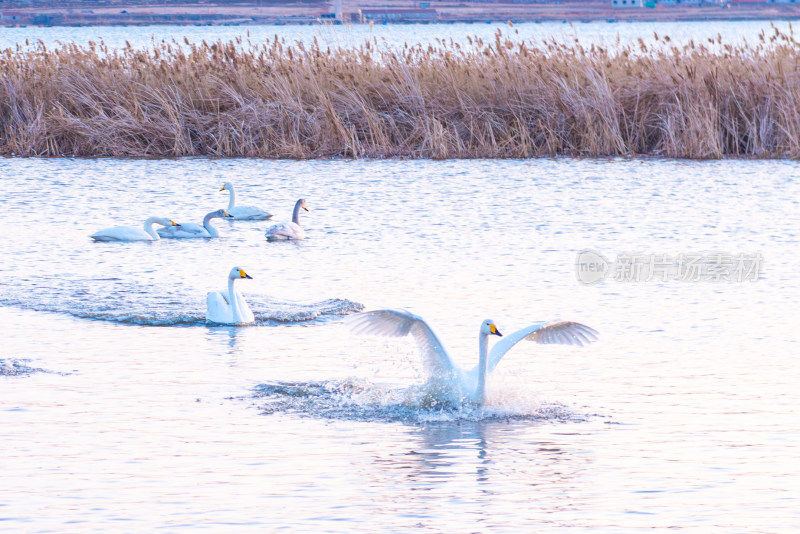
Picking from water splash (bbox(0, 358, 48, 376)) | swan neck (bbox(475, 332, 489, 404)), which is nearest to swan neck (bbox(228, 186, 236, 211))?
water splash (bbox(0, 358, 48, 376))

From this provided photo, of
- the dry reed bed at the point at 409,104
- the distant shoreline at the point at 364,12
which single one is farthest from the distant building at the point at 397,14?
the dry reed bed at the point at 409,104

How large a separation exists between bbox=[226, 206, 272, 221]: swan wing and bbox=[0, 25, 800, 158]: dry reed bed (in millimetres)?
4688

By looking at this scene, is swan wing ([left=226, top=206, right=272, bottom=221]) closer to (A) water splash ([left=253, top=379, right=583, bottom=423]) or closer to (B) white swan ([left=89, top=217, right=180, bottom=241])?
(B) white swan ([left=89, top=217, right=180, bottom=241])

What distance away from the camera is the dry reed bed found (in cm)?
2058

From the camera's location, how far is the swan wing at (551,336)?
7.91 meters

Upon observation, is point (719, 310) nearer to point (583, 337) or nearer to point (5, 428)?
point (583, 337)

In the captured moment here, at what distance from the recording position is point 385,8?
127 m

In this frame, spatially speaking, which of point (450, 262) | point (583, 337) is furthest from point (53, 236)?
point (583, 337)

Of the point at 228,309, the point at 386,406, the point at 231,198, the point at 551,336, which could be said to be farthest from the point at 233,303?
the point at 231,198

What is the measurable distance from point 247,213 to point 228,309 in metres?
6.39

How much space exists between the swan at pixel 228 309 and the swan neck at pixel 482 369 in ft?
9.57

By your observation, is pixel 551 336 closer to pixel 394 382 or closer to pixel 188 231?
pixel 394 382

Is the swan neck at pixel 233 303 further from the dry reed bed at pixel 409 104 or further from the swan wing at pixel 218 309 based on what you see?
the dry reed bed at pixel 409 104

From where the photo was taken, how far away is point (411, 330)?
7.99 m
